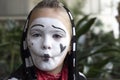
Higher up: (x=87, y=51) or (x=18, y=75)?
(x=18, y=75)

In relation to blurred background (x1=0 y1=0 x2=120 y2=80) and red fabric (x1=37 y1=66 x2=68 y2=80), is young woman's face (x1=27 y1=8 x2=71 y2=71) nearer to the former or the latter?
red fabric (x1=37 y1=66 x2=68 y2=80)

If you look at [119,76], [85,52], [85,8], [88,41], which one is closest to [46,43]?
[85,52]

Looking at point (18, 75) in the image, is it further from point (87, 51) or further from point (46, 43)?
point (87, 51)

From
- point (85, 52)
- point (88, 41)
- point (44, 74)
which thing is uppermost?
point (44, 74)

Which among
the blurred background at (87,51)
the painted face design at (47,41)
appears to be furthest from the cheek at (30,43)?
the blurred background at (87,51)

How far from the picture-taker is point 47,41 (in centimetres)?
75

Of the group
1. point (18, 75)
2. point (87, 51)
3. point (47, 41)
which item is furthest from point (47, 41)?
point (87, 51)

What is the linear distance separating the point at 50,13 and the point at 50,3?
27 mm

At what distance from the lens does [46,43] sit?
0.75 meters

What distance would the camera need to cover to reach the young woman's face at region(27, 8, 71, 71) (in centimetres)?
76

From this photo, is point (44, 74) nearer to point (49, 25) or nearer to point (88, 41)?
point (49, 25)

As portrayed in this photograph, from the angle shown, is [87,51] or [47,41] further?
[87,51]

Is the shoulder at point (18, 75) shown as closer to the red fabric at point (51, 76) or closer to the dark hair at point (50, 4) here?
the red fabric at point (51, 76)

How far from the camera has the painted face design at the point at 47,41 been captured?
76 centimetres
